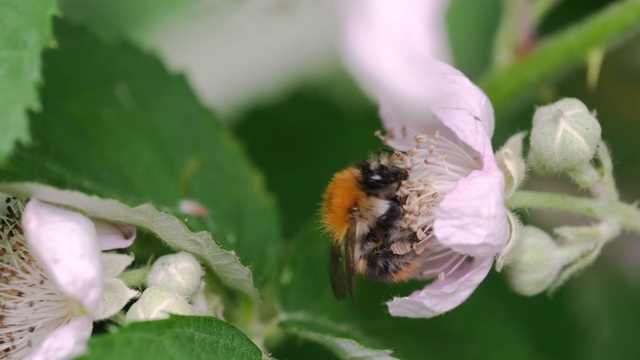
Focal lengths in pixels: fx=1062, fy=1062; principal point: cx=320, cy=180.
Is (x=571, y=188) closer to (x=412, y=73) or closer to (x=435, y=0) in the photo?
(x=435, y=0)

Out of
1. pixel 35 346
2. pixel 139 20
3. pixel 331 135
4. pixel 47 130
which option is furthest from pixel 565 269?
pixel 139 20

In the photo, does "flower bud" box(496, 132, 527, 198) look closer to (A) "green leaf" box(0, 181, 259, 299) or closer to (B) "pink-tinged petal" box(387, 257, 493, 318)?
(B) "pink-tinged petal" box(387, 257, 493, 318)

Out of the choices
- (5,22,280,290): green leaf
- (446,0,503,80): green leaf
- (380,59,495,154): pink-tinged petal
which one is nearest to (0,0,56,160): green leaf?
(5,22,280,290): green leaf

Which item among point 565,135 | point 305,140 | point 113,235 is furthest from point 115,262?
point 305,140

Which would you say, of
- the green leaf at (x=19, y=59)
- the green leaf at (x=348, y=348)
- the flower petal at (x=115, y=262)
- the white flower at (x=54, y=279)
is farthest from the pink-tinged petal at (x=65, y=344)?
the green leaf at (x=348, y=348)

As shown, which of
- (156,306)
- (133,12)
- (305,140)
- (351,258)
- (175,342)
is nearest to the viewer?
(175,342)

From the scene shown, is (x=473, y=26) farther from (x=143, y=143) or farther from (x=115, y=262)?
(x=115, y=262)
